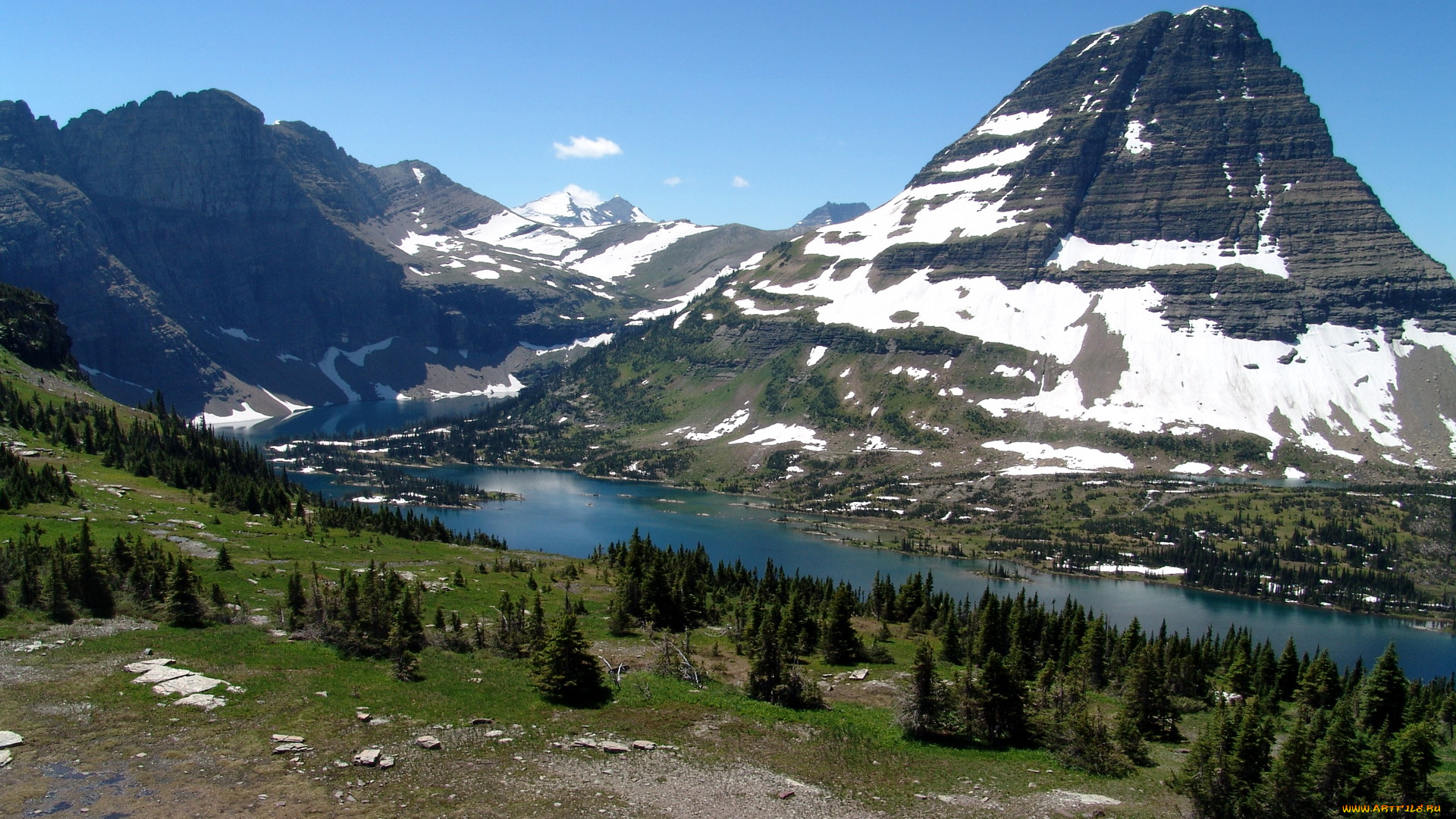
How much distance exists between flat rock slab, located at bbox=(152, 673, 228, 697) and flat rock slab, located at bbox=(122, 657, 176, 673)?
Answer: 170 centimetres

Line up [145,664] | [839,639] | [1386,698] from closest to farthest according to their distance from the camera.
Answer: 1. [145,664]
2. [1386,698]
3. [839,639]

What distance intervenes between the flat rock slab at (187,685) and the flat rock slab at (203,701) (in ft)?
1.30

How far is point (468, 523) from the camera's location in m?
174

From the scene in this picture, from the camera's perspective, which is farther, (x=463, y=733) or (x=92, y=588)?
(x=92, y=588)

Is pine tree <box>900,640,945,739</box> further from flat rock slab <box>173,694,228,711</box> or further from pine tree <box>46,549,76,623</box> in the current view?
pine tree <box>46,549,76,623</box>

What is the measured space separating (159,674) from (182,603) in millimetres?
8684

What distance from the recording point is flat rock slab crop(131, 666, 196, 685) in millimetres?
32219

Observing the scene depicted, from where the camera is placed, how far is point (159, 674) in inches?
1294

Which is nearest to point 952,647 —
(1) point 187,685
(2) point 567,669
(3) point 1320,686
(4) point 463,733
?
(3) point 1320,686

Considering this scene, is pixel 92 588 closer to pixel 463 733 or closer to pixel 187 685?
pixel 187 685

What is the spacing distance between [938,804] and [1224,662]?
203 feet

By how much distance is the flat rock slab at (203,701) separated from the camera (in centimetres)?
3073

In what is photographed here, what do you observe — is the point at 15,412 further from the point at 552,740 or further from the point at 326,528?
the point at 552,740

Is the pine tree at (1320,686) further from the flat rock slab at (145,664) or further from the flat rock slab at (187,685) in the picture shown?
the flat rock slab at (145,664)
